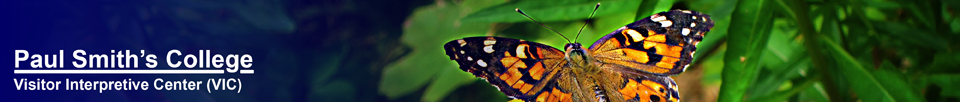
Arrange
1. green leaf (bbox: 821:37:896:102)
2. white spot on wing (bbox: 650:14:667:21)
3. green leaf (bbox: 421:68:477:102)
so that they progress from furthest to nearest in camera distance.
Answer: green leaf (bbox: 421:68:477:102), green leaf (bbox: 821:37:896:102), white spot on wing (bbox: 650:14:667:21)

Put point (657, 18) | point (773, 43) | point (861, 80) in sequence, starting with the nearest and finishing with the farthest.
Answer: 1. point (657, 18)
2. point (861, 80)
3. point (773, 43)

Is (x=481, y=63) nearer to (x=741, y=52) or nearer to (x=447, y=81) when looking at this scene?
(x=741, y=52)

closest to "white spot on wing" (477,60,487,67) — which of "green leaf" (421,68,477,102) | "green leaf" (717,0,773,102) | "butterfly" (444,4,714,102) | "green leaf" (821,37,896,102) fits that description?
"butterfly" (444,4,714,102)

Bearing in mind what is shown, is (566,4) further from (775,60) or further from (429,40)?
(429,40)

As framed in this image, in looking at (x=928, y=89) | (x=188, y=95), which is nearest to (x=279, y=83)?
(x=188, y=95)

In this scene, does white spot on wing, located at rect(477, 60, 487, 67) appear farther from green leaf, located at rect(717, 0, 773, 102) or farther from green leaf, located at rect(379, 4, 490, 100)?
green leaf, located at rect(379, 4, 490, 100)

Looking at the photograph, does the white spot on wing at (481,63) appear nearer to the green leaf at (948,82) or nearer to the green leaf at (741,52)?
the green leaf at (741,52)

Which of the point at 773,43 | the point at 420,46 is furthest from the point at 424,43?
the point at 773,43

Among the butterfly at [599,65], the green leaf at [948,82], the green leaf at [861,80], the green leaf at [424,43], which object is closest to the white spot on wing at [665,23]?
the butterfly at [599,65]
